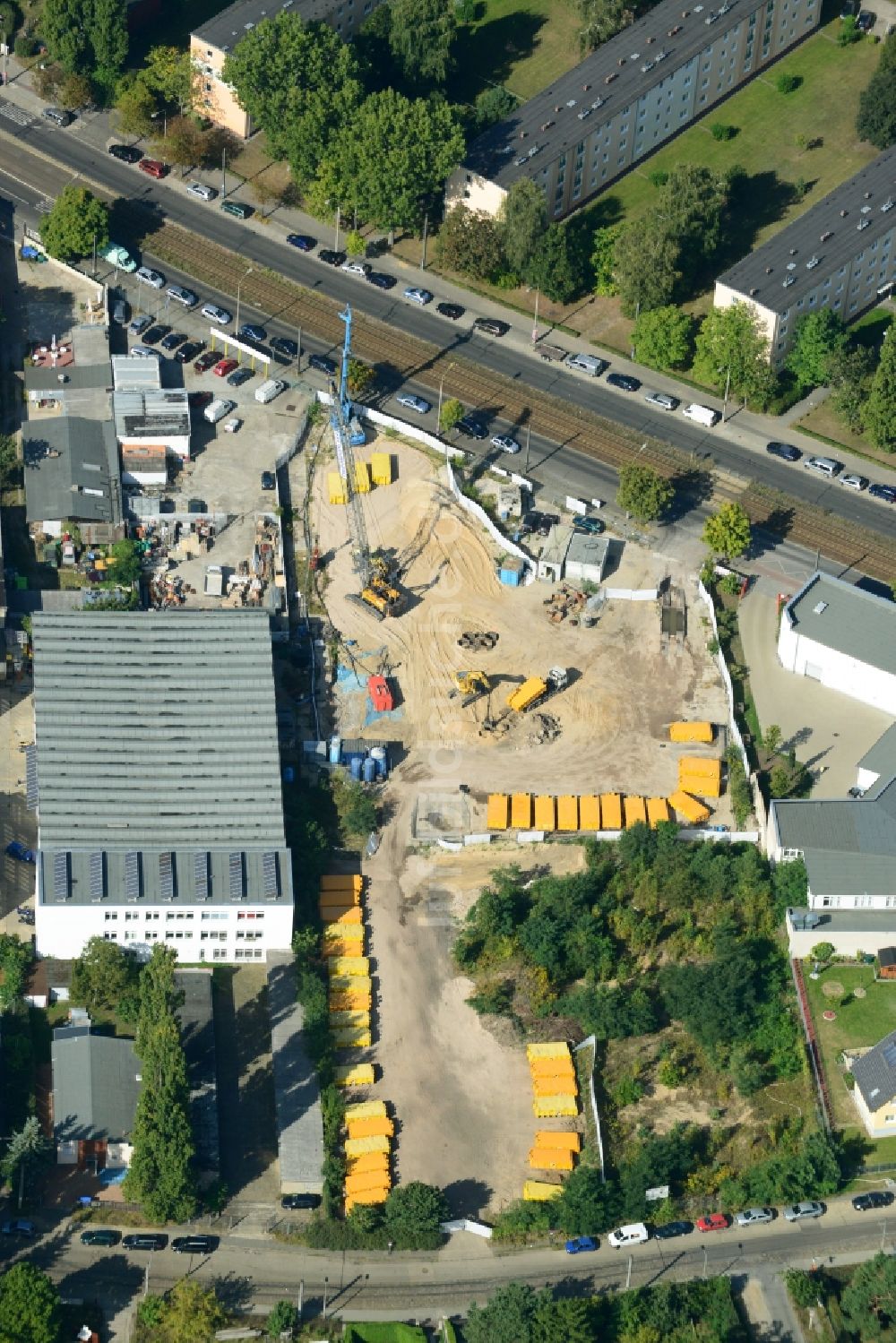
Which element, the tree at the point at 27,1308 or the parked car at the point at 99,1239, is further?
the parked car at the point at 99,1239

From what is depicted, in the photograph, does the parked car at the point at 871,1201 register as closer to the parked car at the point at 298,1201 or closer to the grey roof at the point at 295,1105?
the grey roof at the point at 295,1105

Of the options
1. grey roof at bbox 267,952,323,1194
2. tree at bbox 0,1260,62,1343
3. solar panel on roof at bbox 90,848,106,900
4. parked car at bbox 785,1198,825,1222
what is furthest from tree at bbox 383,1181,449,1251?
solar panel on roof at bbox 90,848,106,900

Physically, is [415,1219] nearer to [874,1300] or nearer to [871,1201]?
[874,1300]

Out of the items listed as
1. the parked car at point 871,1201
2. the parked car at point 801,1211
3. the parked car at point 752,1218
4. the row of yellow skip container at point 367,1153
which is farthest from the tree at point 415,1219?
the parked car at point 871,1201

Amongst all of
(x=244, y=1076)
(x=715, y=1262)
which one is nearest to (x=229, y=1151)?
(x=244, y=1076)

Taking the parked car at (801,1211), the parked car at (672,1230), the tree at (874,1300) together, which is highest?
the parked car at (801,1211)

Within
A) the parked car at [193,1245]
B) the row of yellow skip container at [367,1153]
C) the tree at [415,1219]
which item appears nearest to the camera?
the parked car at [193,1245]

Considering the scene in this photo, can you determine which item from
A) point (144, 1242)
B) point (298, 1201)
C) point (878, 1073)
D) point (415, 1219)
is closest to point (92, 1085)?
point (144, 1242)
